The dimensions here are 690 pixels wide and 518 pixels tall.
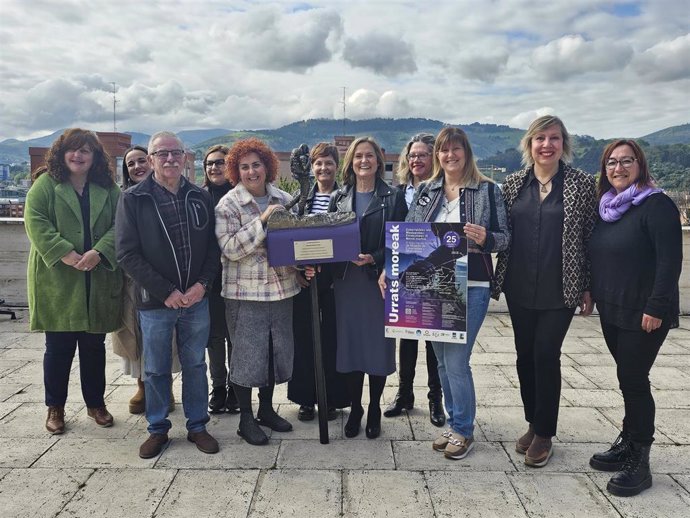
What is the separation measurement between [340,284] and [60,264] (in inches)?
70.2

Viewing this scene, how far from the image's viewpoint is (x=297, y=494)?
2635 mm

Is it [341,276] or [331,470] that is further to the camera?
[341,276]

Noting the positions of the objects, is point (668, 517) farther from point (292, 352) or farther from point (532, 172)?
point (292, 352)

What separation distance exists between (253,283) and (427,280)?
1.02 m

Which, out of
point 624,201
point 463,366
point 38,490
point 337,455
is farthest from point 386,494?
point 624,201

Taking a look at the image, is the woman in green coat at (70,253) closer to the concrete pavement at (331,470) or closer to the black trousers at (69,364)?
the black trousers at (69,364)

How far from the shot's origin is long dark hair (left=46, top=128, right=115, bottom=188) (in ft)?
10.7

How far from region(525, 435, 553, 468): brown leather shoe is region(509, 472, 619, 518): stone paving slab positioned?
0.08m

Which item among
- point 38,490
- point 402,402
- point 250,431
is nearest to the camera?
point 38,490

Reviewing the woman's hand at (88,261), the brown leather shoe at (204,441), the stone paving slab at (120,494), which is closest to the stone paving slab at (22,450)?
the stone paving slab at (120,494)

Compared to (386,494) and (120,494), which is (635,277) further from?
(120,494)

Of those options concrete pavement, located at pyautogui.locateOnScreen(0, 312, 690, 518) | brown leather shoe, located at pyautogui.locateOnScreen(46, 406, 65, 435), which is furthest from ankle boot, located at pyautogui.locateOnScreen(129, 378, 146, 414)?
brown leather shoe, located at pyautogui.locateOnScreen(46, 406, 65, 435)

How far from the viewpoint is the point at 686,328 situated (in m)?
6.47

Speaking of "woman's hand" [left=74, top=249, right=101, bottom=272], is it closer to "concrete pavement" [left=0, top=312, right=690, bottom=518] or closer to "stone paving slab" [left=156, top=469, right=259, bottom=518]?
"concrete pavement" [left=0, top=312, right=690, bottom=518]
